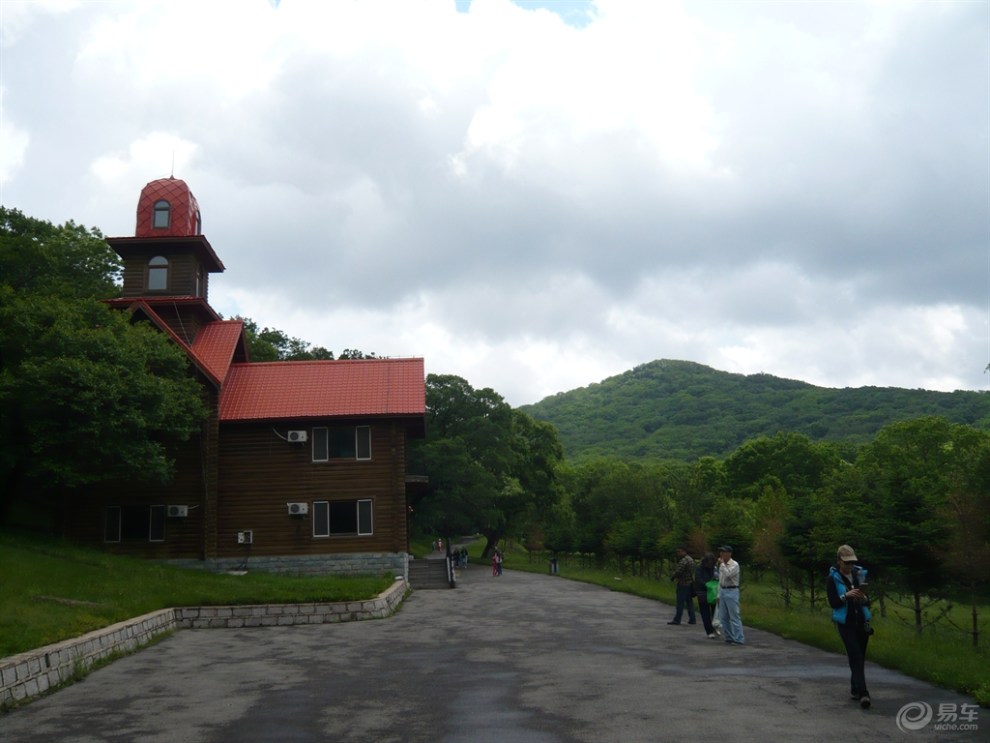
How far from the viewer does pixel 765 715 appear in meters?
8.45

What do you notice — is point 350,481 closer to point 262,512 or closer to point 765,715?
point 262,512

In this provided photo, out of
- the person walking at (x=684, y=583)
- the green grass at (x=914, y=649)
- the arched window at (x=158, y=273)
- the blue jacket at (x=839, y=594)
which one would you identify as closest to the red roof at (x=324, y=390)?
the arched window at (x=158, y=273)

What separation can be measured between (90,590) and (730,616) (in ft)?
44.9

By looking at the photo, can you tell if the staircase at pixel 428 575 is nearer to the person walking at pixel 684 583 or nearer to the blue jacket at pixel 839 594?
the person walking at pixel 684 583

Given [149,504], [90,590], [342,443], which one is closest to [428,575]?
[342,443]

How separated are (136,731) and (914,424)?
7407 cm

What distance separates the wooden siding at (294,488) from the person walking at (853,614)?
73.3 feet

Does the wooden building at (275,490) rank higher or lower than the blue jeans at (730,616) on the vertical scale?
higher

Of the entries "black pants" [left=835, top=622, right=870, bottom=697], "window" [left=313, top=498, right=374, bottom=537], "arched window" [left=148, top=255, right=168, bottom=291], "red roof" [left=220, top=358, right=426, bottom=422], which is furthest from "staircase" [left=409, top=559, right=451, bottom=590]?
"black pants" [left=835, top=622, right=870, bottom=697]

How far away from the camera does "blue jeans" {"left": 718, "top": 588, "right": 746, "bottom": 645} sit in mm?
14359

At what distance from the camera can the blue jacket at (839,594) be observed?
915 cm

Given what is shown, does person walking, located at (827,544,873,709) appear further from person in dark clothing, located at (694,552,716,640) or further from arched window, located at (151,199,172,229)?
arched window, located at (151,199,172,229)

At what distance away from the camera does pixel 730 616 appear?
47.5 feet

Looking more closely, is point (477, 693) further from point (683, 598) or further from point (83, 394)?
point (83, 394)
